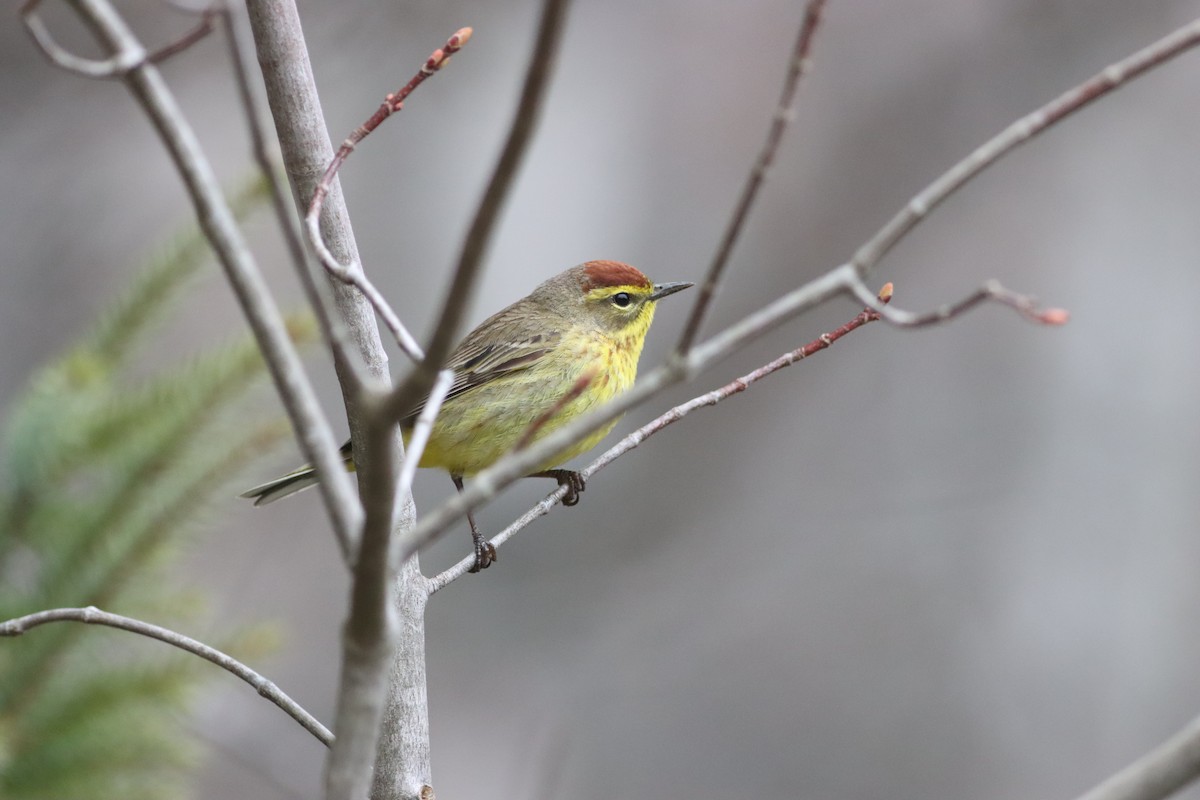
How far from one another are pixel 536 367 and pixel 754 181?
10.7 ft

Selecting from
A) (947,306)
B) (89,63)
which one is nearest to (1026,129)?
(947,306)

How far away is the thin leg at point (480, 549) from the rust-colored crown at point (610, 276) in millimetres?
1027

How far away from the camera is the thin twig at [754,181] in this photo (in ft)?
4.42

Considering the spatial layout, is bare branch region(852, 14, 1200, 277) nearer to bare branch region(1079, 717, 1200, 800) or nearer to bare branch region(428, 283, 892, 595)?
bare branch region(1079, 717, 1200, 800)

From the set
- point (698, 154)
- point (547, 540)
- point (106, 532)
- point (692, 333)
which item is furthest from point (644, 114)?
point (692, 333)

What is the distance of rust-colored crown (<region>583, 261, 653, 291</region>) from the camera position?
4852 millimetres

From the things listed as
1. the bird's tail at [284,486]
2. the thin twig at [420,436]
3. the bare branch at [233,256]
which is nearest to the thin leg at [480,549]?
the bird's tail at [284,486]

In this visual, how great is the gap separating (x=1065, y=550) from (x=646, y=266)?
304 cm

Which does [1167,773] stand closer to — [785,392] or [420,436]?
[420,436]

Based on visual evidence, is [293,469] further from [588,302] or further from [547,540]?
[547,540]

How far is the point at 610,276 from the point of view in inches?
191

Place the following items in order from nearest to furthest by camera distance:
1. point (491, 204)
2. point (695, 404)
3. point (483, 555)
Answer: point (491, 204) < point (695, 404) < point (483, 555)

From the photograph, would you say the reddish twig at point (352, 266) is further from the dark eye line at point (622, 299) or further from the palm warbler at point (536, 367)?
the dark eye line at point (622, 299)

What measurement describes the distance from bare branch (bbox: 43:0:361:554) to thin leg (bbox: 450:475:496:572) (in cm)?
143
